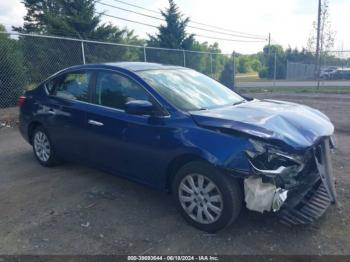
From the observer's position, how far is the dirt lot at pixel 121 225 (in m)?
3.23

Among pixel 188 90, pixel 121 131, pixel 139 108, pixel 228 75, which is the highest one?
pixel 188 90

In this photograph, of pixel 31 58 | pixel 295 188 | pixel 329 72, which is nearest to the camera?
pixel 295 188

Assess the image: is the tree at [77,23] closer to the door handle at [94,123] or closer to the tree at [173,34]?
the tree at [173,34]

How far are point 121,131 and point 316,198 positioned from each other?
229 centimetres

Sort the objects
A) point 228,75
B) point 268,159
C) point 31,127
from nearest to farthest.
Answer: point 268,159 → point 31,127 → point 228,75

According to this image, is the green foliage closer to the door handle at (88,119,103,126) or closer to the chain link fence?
the chain link fence

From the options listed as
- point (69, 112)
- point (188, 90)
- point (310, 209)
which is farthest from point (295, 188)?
point (69, 112)

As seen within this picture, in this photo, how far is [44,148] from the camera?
18.0ft

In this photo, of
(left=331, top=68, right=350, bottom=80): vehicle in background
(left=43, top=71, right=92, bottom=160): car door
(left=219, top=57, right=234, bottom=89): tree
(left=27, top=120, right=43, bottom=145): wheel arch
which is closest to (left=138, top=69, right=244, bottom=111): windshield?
(left=43, top=71, right=92, bottom=160): car door

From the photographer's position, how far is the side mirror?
371 cm

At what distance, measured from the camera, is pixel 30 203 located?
4.24 meters

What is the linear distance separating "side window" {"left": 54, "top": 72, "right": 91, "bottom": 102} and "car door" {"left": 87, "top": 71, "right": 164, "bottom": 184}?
0.75 feet

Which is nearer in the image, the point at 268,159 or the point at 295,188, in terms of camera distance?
the point at 268,159

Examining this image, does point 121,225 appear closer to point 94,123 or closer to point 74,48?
point 94,123
